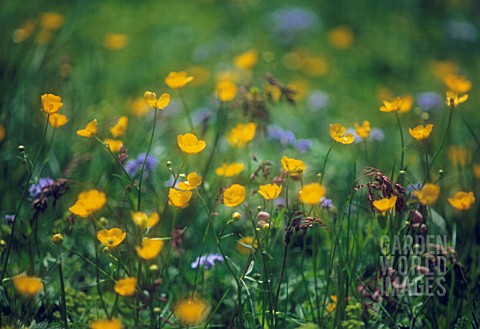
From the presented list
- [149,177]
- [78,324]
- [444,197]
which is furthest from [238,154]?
[78,324]

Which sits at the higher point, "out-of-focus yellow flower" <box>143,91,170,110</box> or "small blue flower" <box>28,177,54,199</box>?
"out-of-focus yellow flower" <box>143,91,170,110</box>

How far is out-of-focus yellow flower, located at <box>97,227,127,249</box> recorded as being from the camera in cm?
123

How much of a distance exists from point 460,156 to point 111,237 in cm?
156

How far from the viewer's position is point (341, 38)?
148 inches

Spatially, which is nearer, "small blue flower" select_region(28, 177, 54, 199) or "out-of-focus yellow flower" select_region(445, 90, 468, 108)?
"out-of-focus yellow flower" select_region(445, 90, 468, 108)

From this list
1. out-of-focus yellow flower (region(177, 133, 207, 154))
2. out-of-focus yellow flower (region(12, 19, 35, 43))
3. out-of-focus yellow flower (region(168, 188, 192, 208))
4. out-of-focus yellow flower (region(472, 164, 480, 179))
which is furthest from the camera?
out-of-focus yellow flower (region(12, 19, 35, 43))

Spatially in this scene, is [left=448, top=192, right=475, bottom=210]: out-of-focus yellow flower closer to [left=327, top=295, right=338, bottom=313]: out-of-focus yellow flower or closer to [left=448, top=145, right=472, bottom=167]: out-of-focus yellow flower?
[left=327, top=295, right=338, bottom=313]: out-of-focus yellow flower

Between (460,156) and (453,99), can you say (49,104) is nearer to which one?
(453,99)

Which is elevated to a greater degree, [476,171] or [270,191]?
[270,191]

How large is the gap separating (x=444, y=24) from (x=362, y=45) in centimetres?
74

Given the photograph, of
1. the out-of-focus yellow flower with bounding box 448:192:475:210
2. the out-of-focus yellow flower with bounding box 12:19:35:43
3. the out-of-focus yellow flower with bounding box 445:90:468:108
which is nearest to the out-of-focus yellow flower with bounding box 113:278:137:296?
the out-of-focus yellow flower with bounding box 448:192:475:210

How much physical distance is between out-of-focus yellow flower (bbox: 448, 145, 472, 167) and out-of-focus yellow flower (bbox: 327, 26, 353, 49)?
1595mm

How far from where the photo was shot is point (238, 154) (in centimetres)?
239

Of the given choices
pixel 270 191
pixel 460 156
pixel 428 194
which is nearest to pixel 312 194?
pixel 270 191
